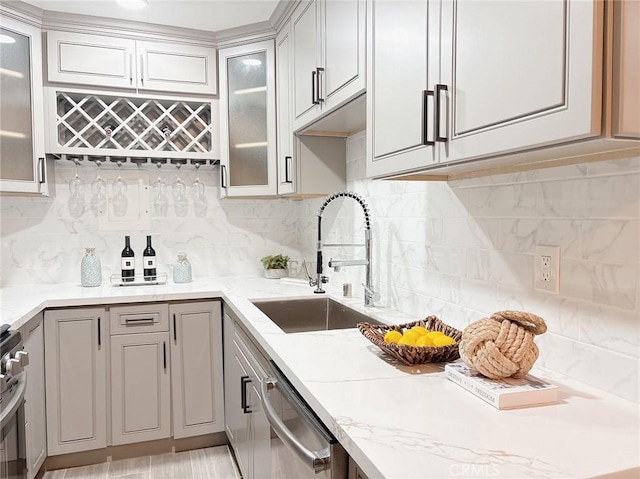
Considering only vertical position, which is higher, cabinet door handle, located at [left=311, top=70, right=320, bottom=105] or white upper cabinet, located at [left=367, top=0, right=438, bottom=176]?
cabinet door handle, located at [left=311, top=70, right=320, bottom=105]

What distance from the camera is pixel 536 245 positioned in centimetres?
133

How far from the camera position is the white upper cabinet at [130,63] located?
2.74 metres

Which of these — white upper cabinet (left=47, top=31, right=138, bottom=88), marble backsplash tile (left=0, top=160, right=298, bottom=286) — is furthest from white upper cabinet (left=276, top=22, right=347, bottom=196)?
white upper cabinet (left=47, top=31, right=138, bottom=88)

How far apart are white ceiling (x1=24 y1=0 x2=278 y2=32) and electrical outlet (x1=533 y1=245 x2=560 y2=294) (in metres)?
2.00

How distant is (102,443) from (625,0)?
2844mm

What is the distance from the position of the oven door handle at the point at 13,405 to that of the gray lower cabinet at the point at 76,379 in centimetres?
53

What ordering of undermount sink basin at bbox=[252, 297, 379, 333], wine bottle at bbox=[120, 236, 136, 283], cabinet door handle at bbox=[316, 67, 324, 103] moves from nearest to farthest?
cabinet door handle at bbox=[316, 67, 324, 103] < undermount sink basin at bbox=[252, 297, 379, 333] < wine bottle at bbox=[120, 236, 136, 283]

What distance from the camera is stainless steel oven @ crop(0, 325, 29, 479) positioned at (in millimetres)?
1789

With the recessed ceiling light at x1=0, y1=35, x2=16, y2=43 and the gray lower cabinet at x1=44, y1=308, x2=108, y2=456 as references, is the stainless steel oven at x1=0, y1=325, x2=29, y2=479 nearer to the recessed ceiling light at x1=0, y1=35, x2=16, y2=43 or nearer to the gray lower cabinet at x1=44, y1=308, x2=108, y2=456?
the gray lower cabinet at x1=44, y1=308, x2=108, y2=456

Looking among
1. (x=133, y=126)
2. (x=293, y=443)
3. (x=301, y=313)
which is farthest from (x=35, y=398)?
(x=293, y=443)

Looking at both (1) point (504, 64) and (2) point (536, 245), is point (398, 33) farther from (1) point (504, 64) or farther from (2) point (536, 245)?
(2) point (536, 245)

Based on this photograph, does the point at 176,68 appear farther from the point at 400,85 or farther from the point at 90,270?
the point at 400,85

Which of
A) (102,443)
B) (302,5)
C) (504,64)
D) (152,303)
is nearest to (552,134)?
(504,64)

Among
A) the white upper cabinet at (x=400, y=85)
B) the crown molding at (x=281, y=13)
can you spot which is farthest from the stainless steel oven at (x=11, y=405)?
the crown molding at (x=281, y=13)
